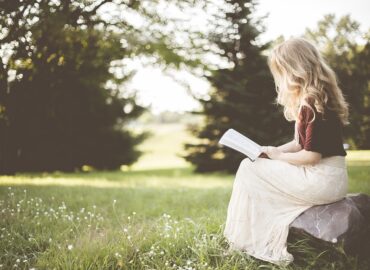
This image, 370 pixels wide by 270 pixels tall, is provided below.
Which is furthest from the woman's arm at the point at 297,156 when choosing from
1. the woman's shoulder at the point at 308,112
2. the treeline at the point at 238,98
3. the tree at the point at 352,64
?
the treeline at the point at 238,98

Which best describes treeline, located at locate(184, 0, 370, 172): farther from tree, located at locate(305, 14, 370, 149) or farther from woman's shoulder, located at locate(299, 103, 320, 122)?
woman's shoulder, located at locate(299, 103, 320, 122)

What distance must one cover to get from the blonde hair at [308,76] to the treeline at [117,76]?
3.70 m

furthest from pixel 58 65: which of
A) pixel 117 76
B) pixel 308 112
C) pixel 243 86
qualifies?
pixel 308 112

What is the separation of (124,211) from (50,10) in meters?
3.63

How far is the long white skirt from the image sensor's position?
3.16m

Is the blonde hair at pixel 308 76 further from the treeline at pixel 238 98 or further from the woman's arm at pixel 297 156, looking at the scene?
the treeline at pixel 238 98

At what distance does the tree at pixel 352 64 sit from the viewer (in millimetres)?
6504

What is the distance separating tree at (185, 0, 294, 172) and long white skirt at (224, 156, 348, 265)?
626 cm

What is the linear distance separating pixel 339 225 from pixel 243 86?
24.4 feet

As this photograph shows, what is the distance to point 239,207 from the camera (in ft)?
10.9

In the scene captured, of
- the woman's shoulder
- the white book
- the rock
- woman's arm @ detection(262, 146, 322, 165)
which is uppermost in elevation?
the woman's shoulder

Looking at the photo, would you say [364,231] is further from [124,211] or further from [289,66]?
[124,211]

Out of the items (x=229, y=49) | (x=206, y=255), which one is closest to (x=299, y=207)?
(x=206, y=255)

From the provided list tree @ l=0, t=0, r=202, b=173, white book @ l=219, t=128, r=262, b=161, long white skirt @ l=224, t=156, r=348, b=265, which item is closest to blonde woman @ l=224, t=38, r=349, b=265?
long white skirt @ l=224, t=156, r=348, b=265
